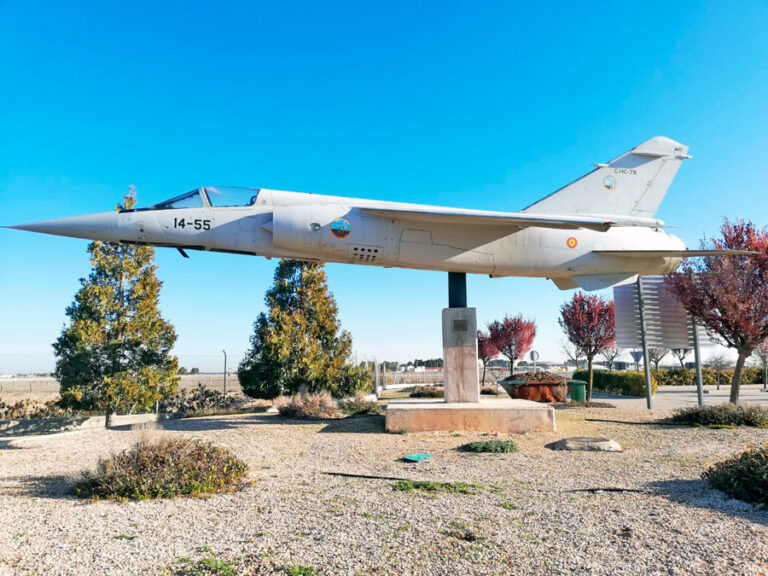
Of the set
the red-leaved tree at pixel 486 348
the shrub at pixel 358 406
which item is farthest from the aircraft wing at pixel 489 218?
the red-leaved tree at pixel 486 348

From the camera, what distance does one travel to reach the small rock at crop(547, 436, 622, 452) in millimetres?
9156

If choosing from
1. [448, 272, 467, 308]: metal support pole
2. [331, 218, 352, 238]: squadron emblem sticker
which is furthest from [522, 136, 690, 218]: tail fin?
[331, 218, 352, 238]: squadron emblem sticker

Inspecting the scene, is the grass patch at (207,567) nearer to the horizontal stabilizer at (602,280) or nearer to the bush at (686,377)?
the horizontal stabilizer at (602,280)

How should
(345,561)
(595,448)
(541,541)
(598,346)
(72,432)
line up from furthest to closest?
(598,346) < (72,432) < (595,448) < (541,541) < (345,561)

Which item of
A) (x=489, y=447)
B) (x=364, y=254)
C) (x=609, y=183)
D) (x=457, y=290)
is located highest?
(x=609, y=183)

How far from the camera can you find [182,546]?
14.4 ft

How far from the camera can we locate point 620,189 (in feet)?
43.7

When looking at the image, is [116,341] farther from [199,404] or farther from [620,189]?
[620,189]

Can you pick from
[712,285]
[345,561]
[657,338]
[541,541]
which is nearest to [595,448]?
[541,541]

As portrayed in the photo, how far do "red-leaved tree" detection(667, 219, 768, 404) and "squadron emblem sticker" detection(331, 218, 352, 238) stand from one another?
11.4 meters

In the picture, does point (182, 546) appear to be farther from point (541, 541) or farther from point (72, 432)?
point (72, 432)

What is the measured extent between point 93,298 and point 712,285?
743 inches

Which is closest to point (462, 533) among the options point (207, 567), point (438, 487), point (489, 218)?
point (438, 487)

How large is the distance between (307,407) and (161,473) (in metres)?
9.32
